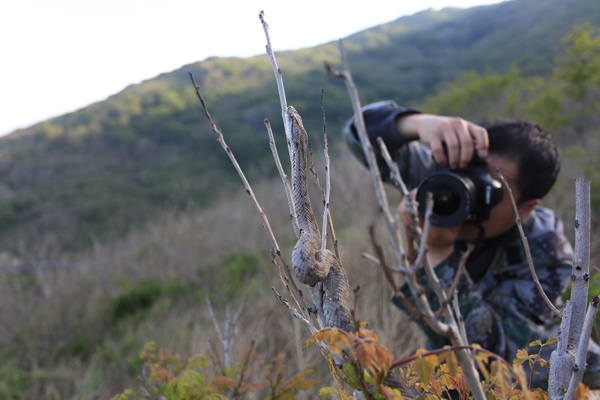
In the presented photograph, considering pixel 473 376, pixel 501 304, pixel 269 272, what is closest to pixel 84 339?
pixel 269 272

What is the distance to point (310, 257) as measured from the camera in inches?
17.2

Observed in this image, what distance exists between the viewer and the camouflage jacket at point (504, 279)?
1.21 m

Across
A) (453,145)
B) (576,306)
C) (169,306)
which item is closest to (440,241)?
(453,145)

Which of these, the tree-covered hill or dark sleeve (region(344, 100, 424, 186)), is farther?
the tree-covered hill

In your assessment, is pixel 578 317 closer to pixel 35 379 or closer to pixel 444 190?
pixel 444 190

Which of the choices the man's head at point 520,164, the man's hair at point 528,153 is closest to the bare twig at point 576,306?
the man's head at point 520,164

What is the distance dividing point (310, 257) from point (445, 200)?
27.6 inches

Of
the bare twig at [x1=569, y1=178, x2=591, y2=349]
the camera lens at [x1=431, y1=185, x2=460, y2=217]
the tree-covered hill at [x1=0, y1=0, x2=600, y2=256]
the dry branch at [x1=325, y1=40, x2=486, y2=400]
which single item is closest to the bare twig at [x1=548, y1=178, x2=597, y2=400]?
the bare twig at [x1=569, y1=178, x2=591, y2=349]

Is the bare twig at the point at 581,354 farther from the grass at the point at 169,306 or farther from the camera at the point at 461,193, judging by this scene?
the grass at the point at 169,306

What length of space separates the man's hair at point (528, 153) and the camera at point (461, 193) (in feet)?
0.80

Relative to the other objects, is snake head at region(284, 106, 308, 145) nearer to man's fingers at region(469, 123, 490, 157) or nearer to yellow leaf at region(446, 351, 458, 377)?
yellow leaf at region(446, 351, 458, 377)

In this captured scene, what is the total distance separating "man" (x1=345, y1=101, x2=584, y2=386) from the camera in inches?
44.5

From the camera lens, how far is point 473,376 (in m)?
0.37

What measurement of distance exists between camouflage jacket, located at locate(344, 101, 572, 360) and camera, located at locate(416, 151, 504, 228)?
0.68 feet
